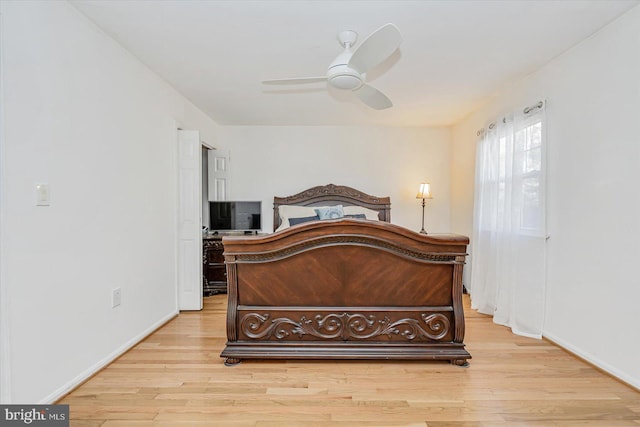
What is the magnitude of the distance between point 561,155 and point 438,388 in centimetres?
217

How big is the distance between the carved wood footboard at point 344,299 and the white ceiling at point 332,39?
1.52m

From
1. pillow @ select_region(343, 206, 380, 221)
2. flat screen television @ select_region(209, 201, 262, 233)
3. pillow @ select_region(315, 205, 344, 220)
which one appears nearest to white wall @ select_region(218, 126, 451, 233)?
flat screen television @ select_region(209, 201, 262, 233)

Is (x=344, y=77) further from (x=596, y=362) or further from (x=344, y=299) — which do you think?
(x=596, y=362)

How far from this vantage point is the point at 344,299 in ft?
7.52

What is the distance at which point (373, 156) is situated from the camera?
16.6 feet

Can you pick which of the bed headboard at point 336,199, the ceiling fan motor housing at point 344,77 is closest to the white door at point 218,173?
the bed headboard at point 336,199

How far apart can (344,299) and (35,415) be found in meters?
1.86

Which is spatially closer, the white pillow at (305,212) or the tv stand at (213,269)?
the tv stand at (213,269)

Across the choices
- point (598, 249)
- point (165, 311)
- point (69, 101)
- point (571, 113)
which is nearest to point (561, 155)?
point (571, 113)

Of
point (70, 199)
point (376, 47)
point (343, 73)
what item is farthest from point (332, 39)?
point (70, 199)

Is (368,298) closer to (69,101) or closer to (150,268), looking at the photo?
(150,268)

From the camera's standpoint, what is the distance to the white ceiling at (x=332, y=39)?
2027 millimetres

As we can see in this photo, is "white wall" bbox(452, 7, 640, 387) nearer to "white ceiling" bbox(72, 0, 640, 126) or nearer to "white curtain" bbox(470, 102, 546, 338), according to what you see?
"white curtain" bbox(470, 102, 546, 338)

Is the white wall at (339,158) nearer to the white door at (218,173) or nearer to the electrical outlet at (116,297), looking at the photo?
the white door at (218,173)
